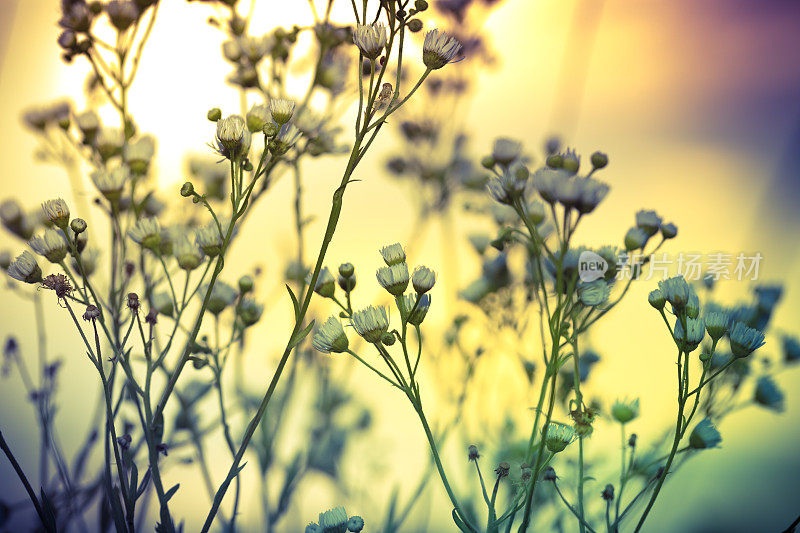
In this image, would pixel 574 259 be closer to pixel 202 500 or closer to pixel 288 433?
pixel 288 433

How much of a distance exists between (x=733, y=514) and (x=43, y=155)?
3.84 ft

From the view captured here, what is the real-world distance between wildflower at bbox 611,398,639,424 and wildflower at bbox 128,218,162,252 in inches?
17.4

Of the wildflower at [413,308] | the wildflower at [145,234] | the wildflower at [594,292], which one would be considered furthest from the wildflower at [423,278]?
the wildflower at [145,234]

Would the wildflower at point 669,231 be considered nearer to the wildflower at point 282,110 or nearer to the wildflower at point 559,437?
the wildflower at point 559,437

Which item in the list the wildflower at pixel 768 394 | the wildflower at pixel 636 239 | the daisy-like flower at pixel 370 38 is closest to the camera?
the daisy-like flower at pixel 370 38

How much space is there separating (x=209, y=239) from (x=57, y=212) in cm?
12

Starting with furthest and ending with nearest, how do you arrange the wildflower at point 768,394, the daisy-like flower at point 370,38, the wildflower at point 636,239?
the wildflower at point 768,394 → the wildflower at point 636,239 → the daisy-like flower at point 370,38

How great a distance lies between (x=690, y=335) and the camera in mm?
445

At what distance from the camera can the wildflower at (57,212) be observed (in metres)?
0.45

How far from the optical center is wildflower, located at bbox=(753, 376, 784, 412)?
2.12ft

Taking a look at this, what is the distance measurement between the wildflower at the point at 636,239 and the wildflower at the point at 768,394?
269mm

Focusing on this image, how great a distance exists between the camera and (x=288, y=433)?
0.85 m

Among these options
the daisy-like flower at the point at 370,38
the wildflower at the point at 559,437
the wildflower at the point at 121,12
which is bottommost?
the wildflower at the point at 559,437

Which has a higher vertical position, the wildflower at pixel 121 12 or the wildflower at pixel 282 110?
the wildflower at pixel 121 12
